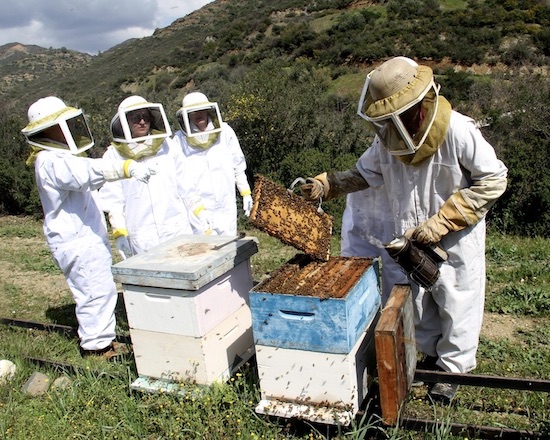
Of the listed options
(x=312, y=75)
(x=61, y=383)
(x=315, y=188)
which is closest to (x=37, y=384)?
(x=61, y=383)

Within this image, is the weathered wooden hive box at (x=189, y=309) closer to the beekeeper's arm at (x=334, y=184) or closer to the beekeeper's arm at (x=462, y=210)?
the beekeeper's arm at (x=334, y=184)

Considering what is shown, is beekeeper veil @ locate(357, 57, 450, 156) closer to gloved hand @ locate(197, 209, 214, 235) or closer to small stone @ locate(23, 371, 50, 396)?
gloved hand @ locate(197, 209, 214, 235)

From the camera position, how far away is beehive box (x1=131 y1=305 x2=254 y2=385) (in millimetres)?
2920

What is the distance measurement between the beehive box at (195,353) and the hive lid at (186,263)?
0.34 m

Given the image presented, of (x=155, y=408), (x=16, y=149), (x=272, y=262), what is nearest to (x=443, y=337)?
(x=155, y=408)

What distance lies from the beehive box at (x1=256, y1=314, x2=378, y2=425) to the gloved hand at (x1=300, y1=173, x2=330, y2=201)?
3.02 ft

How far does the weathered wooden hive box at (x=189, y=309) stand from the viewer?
2846 millimetres

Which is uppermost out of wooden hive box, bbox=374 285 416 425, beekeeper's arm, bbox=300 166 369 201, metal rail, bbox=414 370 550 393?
beekeeper's arm, bbox=300 166 369 201

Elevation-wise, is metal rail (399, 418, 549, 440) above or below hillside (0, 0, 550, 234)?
below

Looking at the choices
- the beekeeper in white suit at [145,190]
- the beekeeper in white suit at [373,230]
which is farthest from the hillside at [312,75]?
the beekeeper in white suit at [373,230]

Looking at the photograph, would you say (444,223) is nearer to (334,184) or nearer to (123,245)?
(334,184)

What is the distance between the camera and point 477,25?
88.5 feet

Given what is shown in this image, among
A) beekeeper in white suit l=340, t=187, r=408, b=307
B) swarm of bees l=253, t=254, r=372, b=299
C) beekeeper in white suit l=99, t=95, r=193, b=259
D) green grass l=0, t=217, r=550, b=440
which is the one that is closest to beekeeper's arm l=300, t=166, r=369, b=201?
beekeeper in white suit l=340, t=187, r=408, b=307

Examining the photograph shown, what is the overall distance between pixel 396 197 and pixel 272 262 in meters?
3.71
